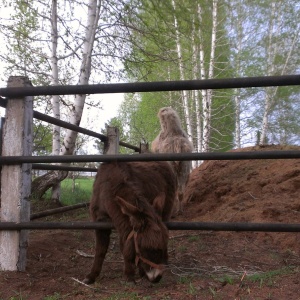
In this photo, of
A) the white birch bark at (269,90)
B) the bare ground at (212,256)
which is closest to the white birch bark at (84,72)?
the bare ground at (212,256)

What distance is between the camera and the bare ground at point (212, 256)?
2.85 meters

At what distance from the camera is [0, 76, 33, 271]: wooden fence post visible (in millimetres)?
3533

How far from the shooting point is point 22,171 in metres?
3.62

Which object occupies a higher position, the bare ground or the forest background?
the forest background

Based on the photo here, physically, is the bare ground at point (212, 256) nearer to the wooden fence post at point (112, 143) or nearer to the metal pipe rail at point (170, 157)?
the metal pipe rail at point (170, 157)

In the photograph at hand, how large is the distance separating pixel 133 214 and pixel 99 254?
0.82m

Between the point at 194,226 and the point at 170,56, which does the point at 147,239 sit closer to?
the point at 194,226

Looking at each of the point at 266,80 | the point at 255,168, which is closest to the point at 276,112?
the point at 255,168

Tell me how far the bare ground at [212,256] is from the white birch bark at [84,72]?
5.91 feet

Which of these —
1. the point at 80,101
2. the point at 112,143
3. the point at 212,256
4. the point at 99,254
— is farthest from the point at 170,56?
the point at 99,254

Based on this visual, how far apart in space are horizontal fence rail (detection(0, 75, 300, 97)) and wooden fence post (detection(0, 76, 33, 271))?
16 cm

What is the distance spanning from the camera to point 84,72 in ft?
31.8

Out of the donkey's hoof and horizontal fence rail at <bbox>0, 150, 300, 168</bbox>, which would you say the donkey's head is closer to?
horizontal fence rail at <bbox>0, 150, 300, 168</bbox>

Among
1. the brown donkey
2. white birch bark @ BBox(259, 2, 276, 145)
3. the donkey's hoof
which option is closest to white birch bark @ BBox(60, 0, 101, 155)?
the brown donkey
